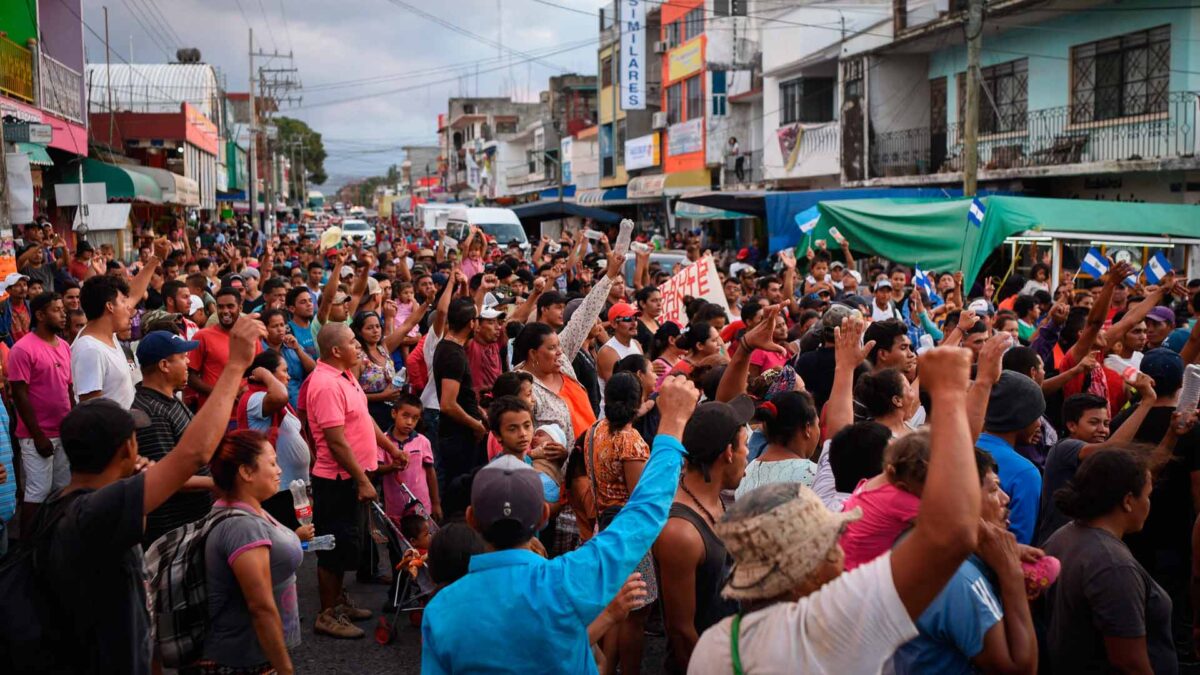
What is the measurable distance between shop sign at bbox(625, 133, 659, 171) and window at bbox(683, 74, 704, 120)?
371cm

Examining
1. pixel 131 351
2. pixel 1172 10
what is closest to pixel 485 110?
pixel 1172 10

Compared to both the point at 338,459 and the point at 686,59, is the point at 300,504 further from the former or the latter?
the point at 686,59

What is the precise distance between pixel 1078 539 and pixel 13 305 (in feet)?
27.0

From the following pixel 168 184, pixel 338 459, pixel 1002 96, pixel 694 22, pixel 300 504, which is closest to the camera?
pixel 300 504

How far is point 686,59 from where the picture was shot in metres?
40.3

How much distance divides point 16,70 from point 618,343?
508 inches

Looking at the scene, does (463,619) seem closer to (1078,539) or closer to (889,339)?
(1078,539)

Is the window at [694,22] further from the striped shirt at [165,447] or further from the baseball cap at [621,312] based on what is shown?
the striped shirt at [165,447]

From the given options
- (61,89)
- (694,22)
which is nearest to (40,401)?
(61,89)

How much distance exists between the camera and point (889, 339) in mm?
6508

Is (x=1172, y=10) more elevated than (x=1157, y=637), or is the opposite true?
(x=1172, y=10)

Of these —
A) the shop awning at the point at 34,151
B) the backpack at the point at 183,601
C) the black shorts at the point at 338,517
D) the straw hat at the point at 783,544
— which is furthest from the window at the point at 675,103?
the straw hat at the point at 783,544

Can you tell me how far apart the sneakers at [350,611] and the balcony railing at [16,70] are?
11.7 meters

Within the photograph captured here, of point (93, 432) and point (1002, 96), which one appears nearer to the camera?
point (93, 432)
